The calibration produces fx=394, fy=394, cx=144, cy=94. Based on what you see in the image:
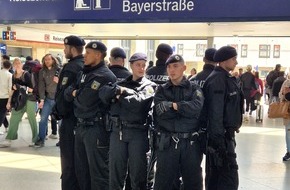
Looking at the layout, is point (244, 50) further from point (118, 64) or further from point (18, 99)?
point (118, 64)

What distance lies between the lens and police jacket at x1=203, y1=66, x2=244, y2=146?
4027 millimetres

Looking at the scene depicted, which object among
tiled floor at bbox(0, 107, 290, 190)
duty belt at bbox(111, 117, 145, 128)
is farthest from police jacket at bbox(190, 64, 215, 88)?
tiled floor at bbox(0, 107, 290, 190)

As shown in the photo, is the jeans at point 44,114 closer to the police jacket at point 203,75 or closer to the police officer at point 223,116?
the police jacket at point 203,75

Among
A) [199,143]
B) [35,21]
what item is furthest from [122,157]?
[35,21]

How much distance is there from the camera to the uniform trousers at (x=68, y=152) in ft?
14.6

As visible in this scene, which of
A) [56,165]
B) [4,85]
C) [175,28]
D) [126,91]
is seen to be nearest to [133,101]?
[126,91]

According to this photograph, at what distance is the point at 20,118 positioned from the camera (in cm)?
791

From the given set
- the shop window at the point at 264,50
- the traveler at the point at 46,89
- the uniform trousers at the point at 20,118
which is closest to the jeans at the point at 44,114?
the traveler at the point at 46,89

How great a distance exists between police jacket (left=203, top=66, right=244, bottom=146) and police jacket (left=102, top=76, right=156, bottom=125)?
0.62 meters

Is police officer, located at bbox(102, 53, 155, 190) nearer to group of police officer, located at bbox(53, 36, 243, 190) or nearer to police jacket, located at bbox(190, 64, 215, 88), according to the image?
group of police officer, located at bbox(53, 36, 243, 190)

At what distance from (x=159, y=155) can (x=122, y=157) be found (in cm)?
41

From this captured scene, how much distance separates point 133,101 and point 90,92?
0.52 m

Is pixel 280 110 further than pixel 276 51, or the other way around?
pixel 276 51

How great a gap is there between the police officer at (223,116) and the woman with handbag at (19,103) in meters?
4.79
